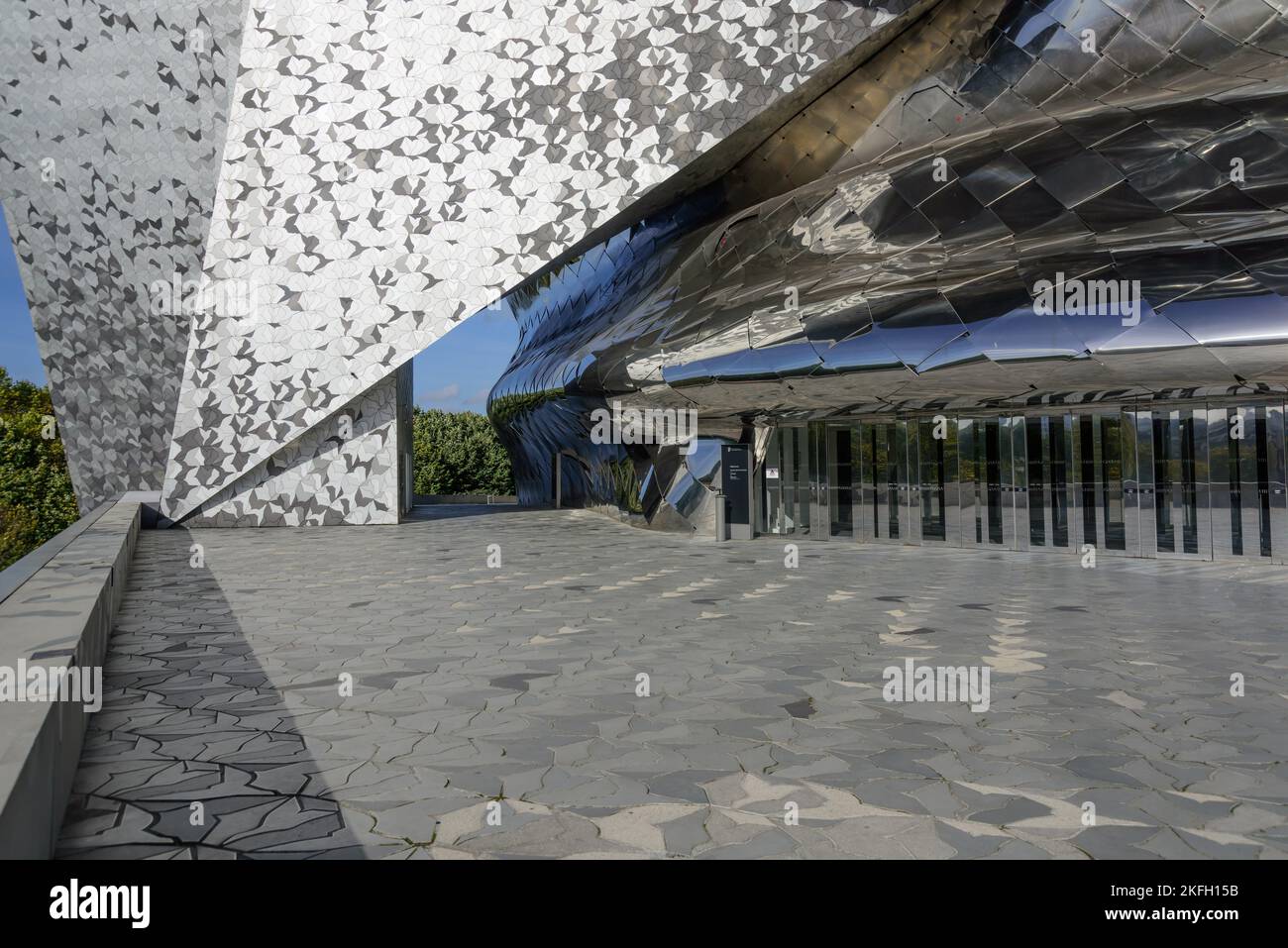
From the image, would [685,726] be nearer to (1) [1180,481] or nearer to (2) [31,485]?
(1) [1180,481]

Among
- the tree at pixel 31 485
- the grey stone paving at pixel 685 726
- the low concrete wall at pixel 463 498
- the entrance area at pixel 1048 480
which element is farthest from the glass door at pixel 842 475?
the tree at pixel 31 485

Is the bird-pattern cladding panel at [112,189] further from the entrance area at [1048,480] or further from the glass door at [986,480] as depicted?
the glass door at [986,480]

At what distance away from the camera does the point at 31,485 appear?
167 ft

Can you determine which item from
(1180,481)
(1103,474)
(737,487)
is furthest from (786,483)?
(1180,481)

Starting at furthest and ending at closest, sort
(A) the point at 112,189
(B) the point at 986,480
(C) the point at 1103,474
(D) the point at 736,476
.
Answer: (A) the point at 112,189
(D) the point at 736,476
(B) the point at 986,480
(C) the point at 1103,474

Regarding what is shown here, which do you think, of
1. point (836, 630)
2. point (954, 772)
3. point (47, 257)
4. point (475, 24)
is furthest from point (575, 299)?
point (954, 772)

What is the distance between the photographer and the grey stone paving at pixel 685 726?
A: 429 cm

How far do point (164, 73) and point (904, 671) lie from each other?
84.3ft

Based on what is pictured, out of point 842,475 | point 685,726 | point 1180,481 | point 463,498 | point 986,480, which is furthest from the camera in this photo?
point 463,498

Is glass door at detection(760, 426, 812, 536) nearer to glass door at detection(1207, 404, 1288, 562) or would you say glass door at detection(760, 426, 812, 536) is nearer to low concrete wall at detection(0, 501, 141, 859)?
glass door at detection(1207, 404, 1288, 562)

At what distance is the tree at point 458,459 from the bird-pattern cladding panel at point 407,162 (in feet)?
86.7

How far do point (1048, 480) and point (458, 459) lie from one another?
1462 inches
